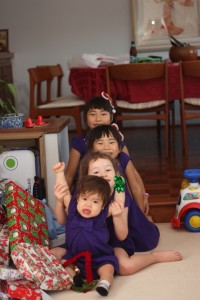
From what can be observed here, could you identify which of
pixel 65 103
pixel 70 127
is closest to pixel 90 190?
pixel 65 103

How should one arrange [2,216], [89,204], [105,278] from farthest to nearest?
[2,216]
[89,204]
[105,278]

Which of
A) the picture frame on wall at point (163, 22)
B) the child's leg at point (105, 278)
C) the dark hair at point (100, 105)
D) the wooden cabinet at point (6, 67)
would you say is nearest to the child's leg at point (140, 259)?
the child's leg at point (105, 278)

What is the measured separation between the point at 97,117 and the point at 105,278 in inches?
39.4

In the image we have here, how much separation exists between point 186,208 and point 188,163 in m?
1.23

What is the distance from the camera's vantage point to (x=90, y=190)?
2695 millimetres

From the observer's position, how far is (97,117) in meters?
3.32

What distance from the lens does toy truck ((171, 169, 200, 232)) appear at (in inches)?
131

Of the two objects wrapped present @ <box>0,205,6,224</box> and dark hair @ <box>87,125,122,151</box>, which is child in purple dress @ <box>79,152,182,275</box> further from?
wrapped present @ <box>0,205,6,224</box>

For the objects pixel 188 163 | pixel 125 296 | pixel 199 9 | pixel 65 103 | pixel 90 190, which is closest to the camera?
pixel 125 296

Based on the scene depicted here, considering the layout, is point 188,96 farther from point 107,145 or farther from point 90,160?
point 90,160

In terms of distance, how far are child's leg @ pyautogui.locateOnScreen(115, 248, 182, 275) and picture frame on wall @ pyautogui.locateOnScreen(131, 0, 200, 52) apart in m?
4.05

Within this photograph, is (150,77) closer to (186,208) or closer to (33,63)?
(186,208)

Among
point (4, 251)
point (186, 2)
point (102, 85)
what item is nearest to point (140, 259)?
point (4, 251)

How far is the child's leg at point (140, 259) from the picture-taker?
278cm
